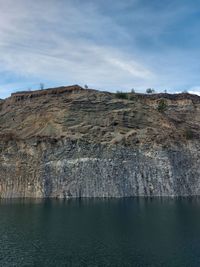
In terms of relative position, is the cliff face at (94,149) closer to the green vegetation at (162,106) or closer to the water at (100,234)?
the green vegetation at (162,106)

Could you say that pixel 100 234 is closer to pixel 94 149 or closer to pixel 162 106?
pixel 94 149

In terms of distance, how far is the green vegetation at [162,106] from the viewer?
102056mm

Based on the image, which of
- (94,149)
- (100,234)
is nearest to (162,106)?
(94,149)

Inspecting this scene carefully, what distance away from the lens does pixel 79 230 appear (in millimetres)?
47750

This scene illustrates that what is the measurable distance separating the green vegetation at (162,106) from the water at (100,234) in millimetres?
36221

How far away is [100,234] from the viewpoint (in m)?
45.7

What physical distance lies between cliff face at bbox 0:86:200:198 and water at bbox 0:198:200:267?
8135mm

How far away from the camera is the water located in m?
35.9

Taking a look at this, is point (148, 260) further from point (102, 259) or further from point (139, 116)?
point (139, 116)

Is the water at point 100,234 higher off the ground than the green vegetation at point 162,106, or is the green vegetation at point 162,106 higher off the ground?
the green vegetation at point 162,106

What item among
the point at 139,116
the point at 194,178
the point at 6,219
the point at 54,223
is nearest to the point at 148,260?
the point at 54,223

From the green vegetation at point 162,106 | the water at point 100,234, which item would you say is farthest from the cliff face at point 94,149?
the water at point 100,234

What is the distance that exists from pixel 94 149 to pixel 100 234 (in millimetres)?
37430

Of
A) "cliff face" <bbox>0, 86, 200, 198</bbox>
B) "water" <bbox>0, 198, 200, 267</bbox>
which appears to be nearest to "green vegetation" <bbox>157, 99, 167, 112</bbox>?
"cliff face" <bbox>0, 86, 200, 198</bbox>
